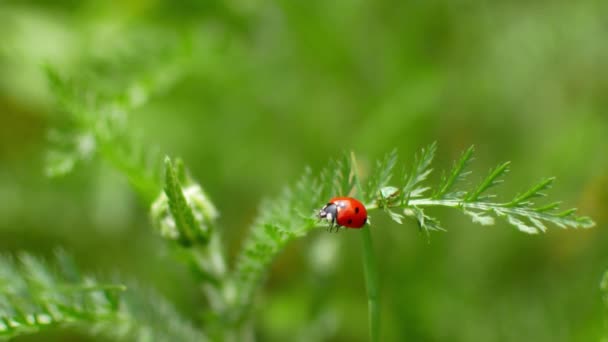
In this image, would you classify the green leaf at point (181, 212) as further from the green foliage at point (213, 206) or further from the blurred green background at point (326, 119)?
the blurred green background at point (326, 119)

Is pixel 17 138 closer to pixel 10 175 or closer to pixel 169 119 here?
pixel 10 175

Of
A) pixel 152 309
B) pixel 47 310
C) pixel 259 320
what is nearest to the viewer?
pixel 47 310

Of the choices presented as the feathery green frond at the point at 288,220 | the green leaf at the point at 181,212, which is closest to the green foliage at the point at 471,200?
the feathery green frond at the point at 288,220

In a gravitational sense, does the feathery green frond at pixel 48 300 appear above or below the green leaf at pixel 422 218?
above

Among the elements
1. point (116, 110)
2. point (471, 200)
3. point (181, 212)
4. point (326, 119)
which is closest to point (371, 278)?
point (471, 200)

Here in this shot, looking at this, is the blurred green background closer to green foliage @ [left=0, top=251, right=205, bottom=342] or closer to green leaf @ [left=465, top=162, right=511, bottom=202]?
green foliage @ [left=0, top=251, right=205, bottom=342]

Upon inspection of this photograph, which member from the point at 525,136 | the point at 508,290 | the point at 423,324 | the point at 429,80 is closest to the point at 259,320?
the point at 423,324

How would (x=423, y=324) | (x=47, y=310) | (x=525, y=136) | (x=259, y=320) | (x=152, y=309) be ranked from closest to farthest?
(x=47, y=310), (x=152, y=309), (x=423, y=324), (x=259, y=320), (x=525, y=136)
